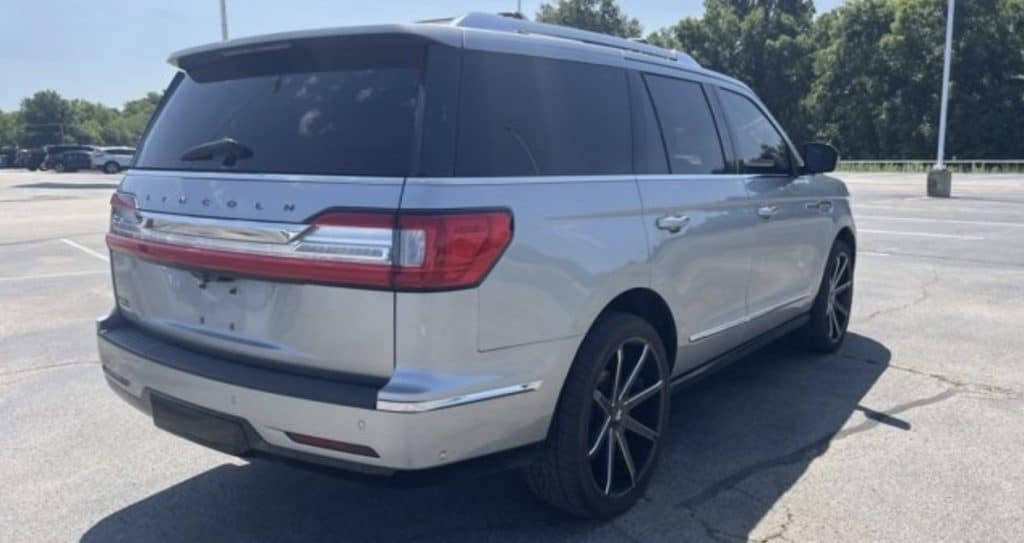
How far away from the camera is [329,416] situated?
267cm

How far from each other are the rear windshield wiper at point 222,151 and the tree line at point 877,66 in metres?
58.7

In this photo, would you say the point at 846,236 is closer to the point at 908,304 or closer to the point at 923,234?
the point at 908,304

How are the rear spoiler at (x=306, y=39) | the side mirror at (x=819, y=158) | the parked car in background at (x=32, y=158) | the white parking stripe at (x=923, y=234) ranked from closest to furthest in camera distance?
the rear spoiler at (x=306, y=39), the side mirror at (x=819, y=158), the white parking stripe at (x=923, y=234), the parked car in background at (x=32, y=158)

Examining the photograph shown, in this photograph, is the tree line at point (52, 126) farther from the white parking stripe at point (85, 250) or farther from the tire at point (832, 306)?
the tire at point (832, 306)

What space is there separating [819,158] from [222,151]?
3.87m

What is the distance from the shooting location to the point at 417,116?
9.14 feet

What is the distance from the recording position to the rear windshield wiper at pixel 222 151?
3.04 meters

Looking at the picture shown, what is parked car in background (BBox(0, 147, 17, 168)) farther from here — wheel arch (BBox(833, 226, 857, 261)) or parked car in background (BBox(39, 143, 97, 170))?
wheel arch (BBox(833, 226, 857, 261))

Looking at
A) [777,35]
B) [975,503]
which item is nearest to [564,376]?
[975,503]

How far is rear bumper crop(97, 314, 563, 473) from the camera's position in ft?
8.64

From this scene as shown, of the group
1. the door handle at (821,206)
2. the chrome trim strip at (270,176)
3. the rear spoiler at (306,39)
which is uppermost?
the rear spoiler at (306,39)

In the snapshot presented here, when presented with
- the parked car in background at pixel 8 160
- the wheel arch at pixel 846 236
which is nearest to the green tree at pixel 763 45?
the parked car in background at pixel 8 160

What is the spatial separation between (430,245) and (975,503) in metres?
2.67

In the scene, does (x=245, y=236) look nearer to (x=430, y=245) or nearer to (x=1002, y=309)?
(x=430, y=245)
